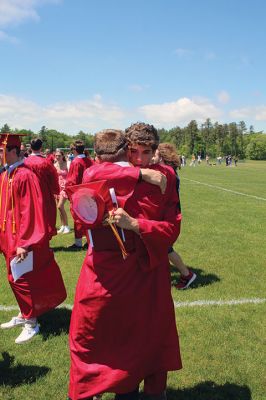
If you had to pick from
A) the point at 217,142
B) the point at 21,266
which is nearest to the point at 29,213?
the point at 21,266

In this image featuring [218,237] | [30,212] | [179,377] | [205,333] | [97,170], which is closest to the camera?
[97,170]

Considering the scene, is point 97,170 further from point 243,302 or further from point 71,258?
point 71,258

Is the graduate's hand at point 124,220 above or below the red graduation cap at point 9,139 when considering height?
below

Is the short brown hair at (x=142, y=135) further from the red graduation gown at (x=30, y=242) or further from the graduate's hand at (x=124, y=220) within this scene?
the red graduation gown at (x=30, y=242)

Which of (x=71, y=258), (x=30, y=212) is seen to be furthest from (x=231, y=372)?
(x=71, y=258)

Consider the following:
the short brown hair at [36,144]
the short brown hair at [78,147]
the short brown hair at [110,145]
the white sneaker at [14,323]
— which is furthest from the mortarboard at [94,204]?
the short brown hair at [78,147]

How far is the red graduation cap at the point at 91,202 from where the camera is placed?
2.59 m

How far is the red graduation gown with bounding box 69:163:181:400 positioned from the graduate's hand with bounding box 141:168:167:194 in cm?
7

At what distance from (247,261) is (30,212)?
4765mm

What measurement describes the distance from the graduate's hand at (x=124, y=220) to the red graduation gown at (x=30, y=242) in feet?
6.09

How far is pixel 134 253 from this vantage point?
9.29ft

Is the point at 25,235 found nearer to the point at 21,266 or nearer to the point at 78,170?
the point at 21,266

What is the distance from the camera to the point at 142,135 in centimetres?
287

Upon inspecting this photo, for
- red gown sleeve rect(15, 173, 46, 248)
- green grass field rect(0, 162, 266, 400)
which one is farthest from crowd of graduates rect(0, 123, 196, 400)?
red gown sleeve rect(15, 173, 46, 248)
